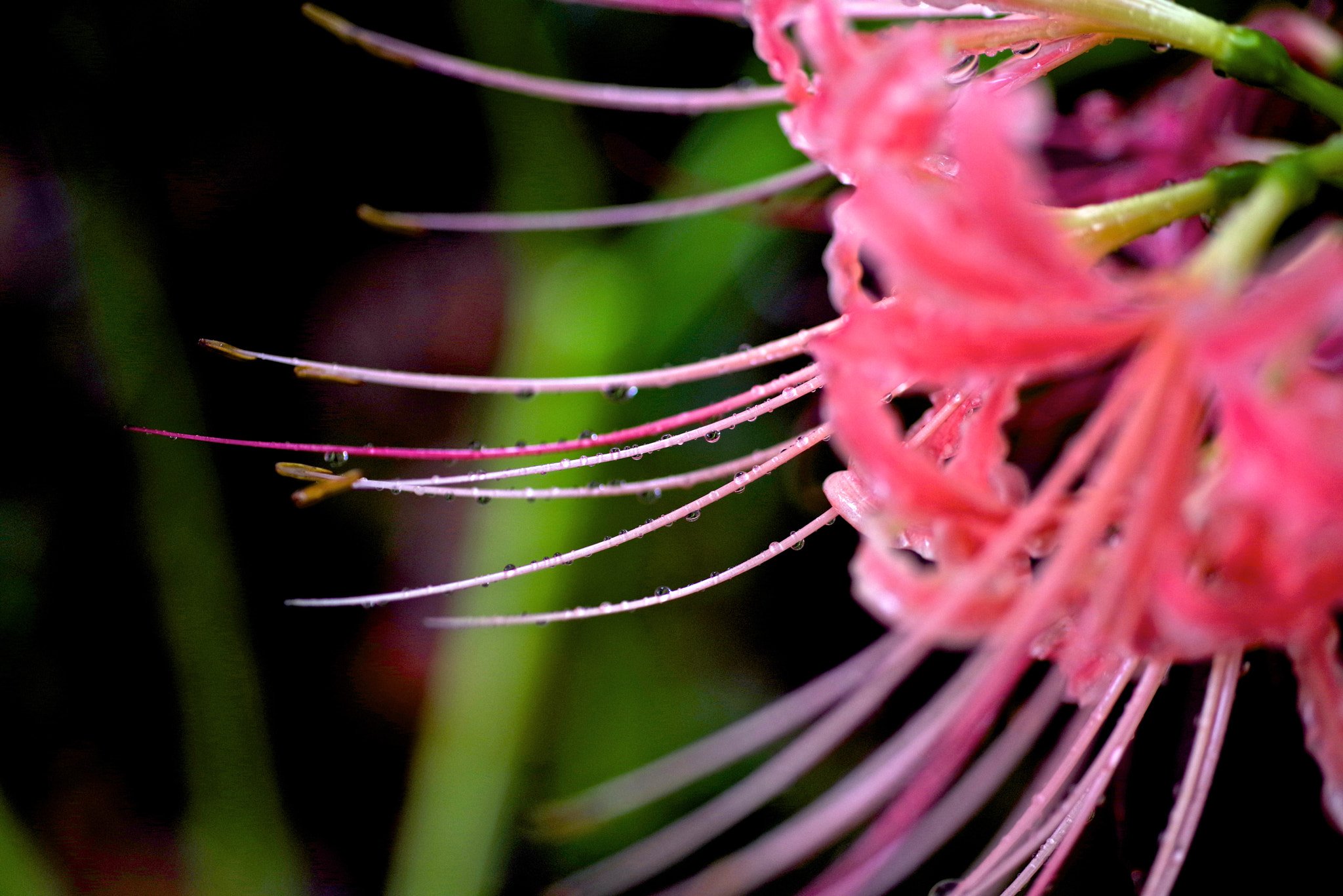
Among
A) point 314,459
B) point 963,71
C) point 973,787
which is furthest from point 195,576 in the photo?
point 963,71

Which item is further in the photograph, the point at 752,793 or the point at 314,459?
the point at 314,459

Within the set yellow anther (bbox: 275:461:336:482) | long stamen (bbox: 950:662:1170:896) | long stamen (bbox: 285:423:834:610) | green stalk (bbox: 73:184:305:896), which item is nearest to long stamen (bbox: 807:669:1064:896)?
long stamen (bbox: 950:662:1170:896)

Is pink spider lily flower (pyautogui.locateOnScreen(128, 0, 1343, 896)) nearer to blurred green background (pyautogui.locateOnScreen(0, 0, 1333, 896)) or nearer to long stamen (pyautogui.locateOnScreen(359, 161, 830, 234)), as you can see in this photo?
long stamen (pyautogui.locateOnScreen(359, 161, 830, 234))

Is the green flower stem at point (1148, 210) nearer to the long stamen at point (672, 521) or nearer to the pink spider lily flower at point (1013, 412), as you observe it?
the pink spider lily flower at point (1013, 412)

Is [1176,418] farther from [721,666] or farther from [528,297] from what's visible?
[528,297]

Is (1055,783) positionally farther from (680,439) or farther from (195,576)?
(195,576)

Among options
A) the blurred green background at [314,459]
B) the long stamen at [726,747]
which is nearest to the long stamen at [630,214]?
the blurred green background at [314,459]
